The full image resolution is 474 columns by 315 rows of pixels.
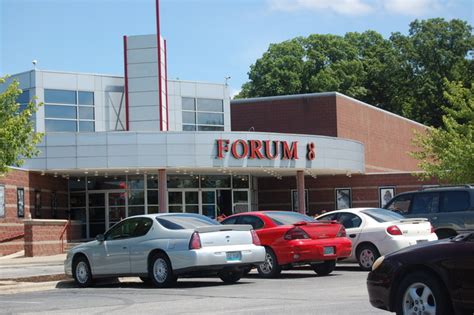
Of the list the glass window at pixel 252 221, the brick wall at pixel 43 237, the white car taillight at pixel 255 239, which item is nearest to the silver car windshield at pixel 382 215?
the glass window at pixel 252 221

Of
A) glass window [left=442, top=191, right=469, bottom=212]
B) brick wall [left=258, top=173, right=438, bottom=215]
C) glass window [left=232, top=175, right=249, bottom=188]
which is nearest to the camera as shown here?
glass window [left=442, top=191, right=469, bottom=212]

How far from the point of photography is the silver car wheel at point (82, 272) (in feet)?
57.5

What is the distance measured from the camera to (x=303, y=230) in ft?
57.9

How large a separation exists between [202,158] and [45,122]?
10.1 m

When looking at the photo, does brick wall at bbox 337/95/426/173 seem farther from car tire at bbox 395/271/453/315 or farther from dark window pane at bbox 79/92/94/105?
car tire at bbox 395/271/453/315

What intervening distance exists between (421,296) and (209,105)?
37061 millimetres

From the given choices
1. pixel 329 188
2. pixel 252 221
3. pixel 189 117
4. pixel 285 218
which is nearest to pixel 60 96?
pixel 189 117

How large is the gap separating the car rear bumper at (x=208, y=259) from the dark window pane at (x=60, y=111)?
26.9 metres

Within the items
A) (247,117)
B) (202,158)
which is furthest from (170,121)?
(202,158)

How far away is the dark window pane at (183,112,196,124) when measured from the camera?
4478cm

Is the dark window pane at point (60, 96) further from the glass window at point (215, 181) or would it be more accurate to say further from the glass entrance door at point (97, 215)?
the glass window at point (215, 181)

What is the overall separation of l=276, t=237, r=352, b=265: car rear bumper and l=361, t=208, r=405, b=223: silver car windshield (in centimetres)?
195

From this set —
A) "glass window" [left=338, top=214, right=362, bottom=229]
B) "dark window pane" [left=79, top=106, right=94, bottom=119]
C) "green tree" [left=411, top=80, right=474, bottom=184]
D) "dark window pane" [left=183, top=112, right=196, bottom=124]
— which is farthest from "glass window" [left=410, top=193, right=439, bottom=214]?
"dark window pane" [left=183, top=112, right=196, bottom=124]

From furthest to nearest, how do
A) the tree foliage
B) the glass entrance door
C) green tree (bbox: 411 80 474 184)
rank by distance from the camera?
the tree foliage, the glass entrance door, green tree (bbox: 411 80 474 184)
